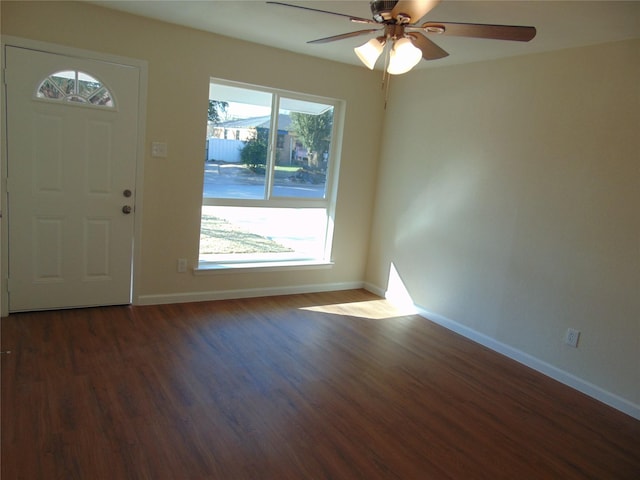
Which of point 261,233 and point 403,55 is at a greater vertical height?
point 403,55

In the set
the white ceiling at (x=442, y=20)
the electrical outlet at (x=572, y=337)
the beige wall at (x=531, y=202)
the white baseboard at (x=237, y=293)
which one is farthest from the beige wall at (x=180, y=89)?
the electrical outlet at (x=572, y=337)

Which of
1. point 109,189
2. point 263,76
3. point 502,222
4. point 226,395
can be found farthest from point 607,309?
point 109,189

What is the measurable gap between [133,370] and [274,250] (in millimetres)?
2192

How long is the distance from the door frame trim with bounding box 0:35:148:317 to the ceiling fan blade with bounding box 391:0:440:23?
7.94 ft

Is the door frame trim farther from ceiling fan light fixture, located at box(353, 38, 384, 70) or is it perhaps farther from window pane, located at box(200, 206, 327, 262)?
ceiling fan light fixture, located at box(353, 38, 384, 70)

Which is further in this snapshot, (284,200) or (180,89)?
(284,200)

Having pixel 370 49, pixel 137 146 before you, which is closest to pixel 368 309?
pixel 137 146

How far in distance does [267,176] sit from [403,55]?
2.46 m

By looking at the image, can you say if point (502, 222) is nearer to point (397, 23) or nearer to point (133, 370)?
point (397, 23)

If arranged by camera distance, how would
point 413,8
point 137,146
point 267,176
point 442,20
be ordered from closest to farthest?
1. point 413,8
2. point 442,20
3. point 137,146
4. point 267,176

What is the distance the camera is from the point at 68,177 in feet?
11.6

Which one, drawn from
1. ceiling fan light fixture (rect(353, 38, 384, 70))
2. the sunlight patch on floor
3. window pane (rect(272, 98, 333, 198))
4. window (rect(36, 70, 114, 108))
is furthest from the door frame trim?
ceiling fan light fixture (rect(353, 38, 384, 70))

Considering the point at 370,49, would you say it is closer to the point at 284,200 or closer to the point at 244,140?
the point at 244,140

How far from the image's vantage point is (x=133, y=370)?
2873 mm
